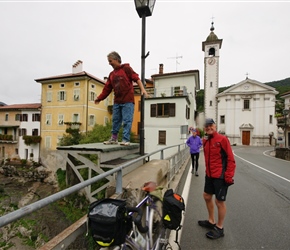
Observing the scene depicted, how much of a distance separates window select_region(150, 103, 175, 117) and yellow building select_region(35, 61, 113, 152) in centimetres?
992

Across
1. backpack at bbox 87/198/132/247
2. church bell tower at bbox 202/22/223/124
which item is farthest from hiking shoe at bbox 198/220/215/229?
church bell tower at bbox 202/22/223/124

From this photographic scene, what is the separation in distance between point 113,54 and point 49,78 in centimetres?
2921

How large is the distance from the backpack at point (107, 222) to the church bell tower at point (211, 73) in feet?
138

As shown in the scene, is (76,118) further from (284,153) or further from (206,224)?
(206,224)

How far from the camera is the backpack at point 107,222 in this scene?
3.80 feet

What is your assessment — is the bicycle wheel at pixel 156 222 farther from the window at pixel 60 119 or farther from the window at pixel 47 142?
the window at pixel 47 142

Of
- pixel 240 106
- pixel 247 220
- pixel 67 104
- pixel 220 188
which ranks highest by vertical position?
pixel 240 106

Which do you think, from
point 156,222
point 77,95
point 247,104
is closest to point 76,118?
point 77,95

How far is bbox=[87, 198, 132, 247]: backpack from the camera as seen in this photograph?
3.80 feet

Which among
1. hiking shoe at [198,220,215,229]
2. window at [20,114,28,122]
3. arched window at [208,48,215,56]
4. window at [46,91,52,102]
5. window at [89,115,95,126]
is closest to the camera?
hiking shoe at [198,220,215,229]

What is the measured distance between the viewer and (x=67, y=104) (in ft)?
90.9

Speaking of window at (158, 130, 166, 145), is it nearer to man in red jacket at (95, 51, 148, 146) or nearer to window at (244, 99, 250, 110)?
man in red jacket at (95, 51, 148, 146)

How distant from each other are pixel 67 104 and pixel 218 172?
2835 cm

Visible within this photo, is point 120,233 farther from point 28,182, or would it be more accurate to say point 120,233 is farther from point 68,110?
point 28,182
